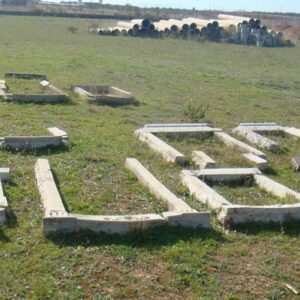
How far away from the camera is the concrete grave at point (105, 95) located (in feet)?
41.4

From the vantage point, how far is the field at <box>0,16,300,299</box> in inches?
193

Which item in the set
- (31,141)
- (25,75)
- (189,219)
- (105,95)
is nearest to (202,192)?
(189,219)

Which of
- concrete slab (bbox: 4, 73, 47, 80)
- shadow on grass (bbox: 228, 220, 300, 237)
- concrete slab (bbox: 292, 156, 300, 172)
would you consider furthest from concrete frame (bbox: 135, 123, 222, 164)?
concrete slab (bbox: 4, 73, 47, 80)

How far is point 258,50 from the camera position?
31.2 metres

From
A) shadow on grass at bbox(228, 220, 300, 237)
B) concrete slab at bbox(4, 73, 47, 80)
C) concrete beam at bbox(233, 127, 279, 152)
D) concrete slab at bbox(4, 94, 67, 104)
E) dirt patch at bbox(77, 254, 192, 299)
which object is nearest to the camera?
dirt patch at bbox(77, 254, 192, 299)

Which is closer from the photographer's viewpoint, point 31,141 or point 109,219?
point 109,219

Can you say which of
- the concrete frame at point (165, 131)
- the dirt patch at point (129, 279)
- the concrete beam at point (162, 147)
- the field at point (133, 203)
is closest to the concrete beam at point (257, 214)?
the field at point (133, 203)

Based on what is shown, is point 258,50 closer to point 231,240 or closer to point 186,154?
point 186,154

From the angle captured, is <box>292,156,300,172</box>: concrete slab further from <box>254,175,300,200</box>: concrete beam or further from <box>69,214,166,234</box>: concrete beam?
<box>69,214,166,234</box>: concrete beam

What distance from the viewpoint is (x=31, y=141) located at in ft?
28.0

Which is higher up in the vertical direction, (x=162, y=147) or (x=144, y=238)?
(x=162, y=147)

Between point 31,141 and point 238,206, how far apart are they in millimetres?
3743

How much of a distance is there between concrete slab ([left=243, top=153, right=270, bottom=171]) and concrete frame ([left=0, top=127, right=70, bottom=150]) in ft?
9.54

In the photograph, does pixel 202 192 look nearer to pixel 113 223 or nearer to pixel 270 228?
pixel 270 228
